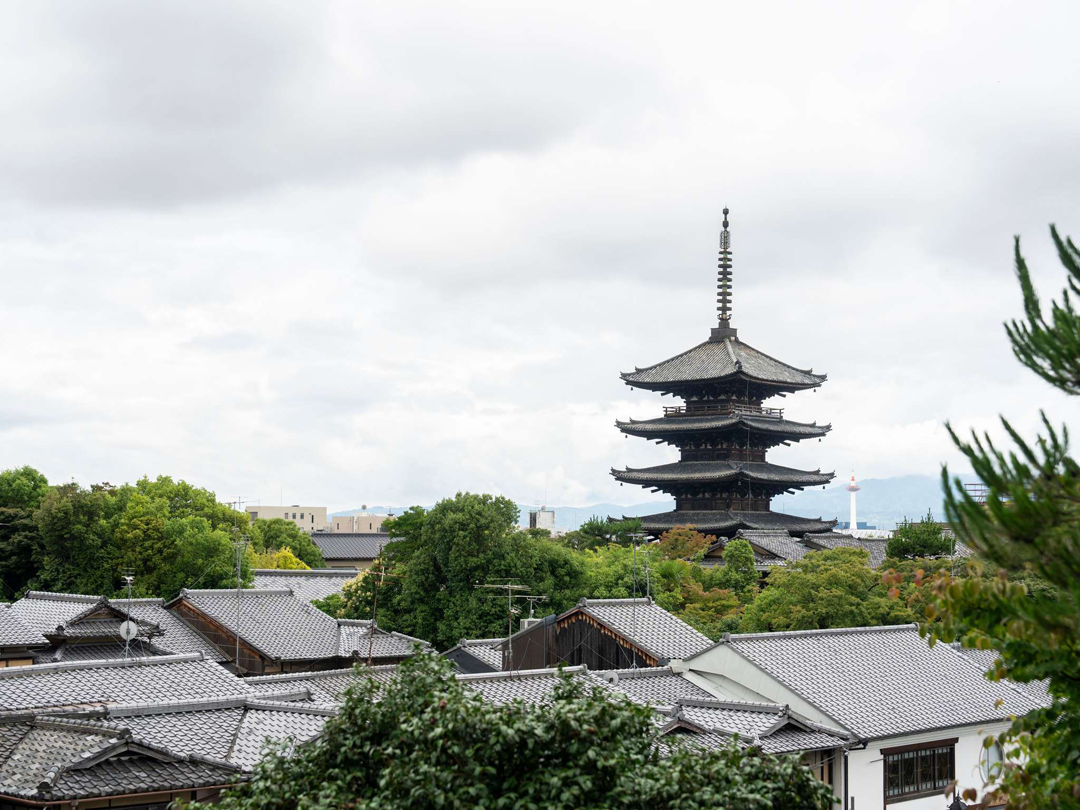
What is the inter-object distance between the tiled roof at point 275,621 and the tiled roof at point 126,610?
2.95 feet

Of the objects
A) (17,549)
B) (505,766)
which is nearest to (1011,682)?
(505,766)

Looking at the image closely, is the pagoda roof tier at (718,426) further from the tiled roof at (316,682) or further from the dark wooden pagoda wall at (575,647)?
the tiled roof at (316,682)

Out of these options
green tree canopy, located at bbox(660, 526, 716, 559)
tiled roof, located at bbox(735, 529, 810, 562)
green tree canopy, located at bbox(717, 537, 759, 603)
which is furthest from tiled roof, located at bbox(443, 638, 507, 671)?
tiled roof, located at bbox(735, 529, 810, 562)

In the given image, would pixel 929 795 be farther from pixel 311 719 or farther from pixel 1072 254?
pixel 1072 254

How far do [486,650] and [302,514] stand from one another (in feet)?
393

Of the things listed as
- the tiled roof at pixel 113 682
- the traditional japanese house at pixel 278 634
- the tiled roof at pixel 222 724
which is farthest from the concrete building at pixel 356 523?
the tiled roof at pixel 222 724

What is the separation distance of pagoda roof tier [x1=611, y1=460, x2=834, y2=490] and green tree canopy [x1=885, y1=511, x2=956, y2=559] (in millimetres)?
13137

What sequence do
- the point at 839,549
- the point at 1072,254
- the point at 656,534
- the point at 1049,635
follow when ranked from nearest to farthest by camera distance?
1. the point at 1049,635
2. the point at 1072,254
3. the point at 839,549
4. the point at 656,534

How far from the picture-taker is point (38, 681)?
22.6 meters

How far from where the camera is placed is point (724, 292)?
69.2 meters

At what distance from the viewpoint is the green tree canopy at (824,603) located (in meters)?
37.0

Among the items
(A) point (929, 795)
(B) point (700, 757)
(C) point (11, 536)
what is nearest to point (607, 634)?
(A) point (929, 795)

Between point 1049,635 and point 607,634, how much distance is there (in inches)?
978

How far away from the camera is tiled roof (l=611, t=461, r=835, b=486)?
62.9 metres
